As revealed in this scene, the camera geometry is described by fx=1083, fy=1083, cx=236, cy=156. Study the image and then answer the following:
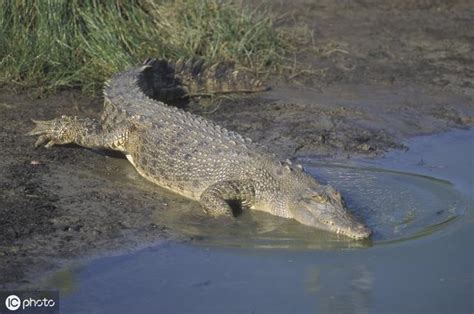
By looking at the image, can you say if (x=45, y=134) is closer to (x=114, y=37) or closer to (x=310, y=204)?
(x=114, y=37)

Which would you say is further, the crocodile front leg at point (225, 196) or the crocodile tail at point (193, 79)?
the crocodile tail at point (193, 79)

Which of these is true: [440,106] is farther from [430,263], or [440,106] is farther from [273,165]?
[430,263]

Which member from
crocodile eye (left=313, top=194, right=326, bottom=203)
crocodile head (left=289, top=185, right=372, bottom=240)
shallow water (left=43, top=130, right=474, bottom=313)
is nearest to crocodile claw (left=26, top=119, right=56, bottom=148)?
shallow water (left=43, top=130, right=474, bottom=313)

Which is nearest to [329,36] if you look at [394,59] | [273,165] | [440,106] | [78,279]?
[394,59]

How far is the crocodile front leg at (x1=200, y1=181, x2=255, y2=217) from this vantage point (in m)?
7.51

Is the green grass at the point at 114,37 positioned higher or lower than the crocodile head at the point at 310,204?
higher

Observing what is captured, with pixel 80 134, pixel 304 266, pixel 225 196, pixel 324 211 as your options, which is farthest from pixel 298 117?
pixel 304 266

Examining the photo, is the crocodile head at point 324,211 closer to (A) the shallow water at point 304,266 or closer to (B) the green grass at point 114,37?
(A) the shallow water at point 304,266

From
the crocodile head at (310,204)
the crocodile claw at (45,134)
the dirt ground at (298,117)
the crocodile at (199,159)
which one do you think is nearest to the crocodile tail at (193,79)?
the dirt ground at (298,117)

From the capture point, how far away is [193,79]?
9.96 m

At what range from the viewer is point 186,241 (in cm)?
700

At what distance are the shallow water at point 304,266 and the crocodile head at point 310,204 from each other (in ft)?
0.23

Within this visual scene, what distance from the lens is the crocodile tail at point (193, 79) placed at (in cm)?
971

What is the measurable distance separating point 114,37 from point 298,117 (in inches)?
74.8
